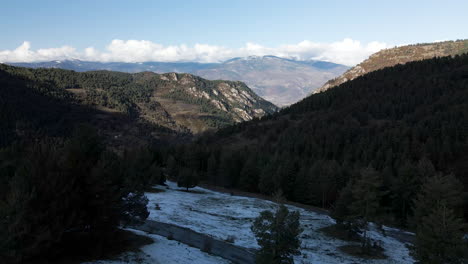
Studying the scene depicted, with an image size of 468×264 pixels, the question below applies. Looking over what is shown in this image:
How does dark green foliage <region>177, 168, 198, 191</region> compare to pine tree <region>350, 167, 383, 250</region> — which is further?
dark green foliage <region>177, 168, 198, 191</region>

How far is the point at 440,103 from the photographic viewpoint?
170625 mm

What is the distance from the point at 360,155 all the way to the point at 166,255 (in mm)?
109801

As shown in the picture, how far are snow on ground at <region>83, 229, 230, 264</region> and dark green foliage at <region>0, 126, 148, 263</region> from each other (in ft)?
8.23

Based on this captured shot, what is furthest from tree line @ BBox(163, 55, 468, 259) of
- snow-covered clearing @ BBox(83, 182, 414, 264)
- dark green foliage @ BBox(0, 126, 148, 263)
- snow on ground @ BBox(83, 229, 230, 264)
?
dark green foliage @ BBox(0, 126, 148, 263)

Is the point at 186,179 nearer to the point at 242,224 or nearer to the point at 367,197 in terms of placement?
the point at 242,224

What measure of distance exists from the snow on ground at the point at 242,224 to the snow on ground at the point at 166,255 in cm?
849

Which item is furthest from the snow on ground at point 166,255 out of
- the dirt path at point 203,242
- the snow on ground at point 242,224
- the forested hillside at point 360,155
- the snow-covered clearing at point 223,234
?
the forested hillside at point 360,155

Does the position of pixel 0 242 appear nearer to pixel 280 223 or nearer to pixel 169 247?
pixel 169 247

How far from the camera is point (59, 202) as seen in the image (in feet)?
74.7

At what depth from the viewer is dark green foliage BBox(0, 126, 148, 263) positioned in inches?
773

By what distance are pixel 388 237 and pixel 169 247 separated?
1474 inches

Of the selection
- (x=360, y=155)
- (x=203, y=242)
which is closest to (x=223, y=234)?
(x=203, y=242)

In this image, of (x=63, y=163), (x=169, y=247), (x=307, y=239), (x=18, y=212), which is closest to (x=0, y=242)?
(x=18, y=212)

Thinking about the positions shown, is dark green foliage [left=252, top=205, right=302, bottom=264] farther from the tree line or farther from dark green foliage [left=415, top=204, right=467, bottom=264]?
the tree line
